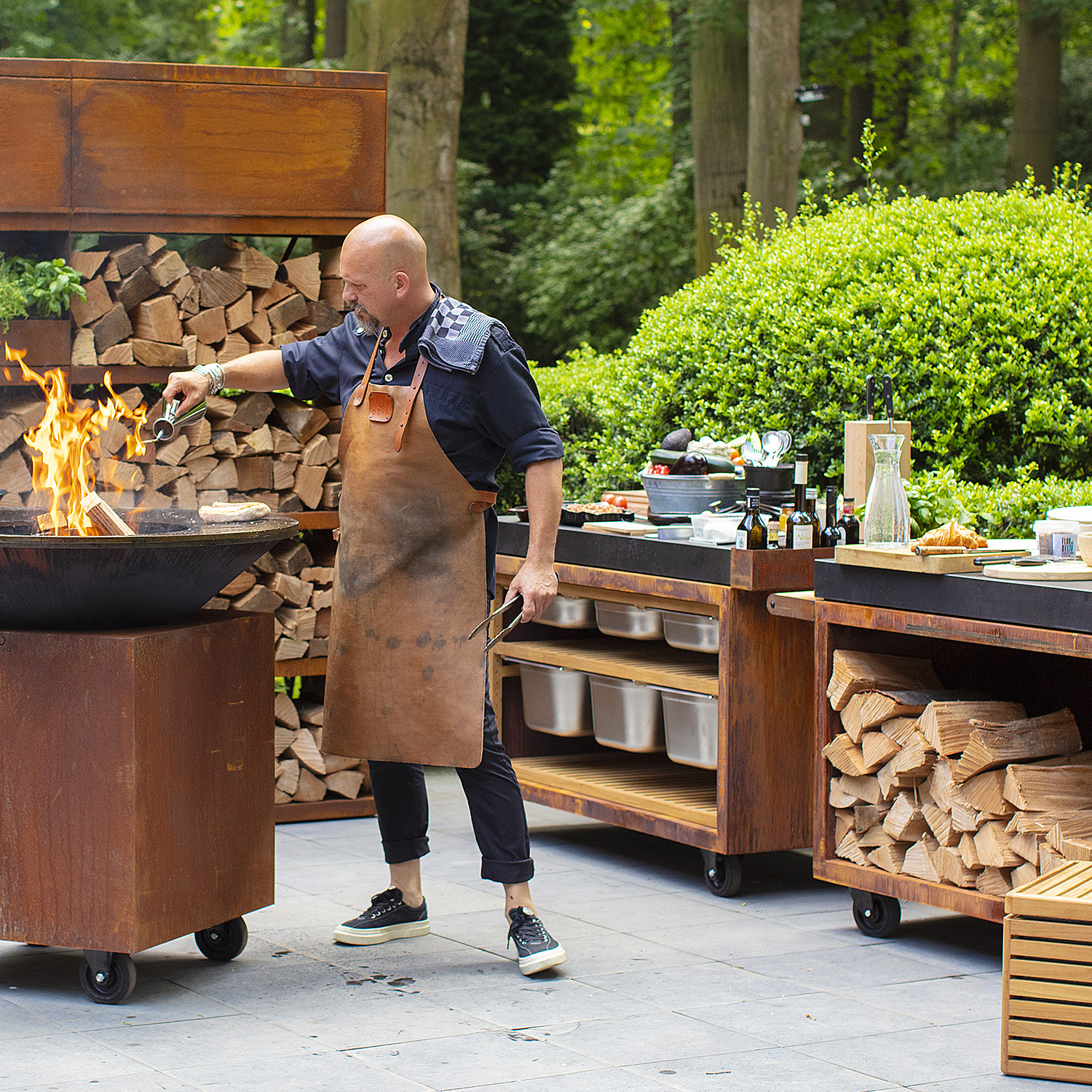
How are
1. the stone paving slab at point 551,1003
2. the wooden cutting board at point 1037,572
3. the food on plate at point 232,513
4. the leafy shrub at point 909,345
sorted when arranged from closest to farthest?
the stone paving slab at point 551,1003
the wooden cutting board at point 1037,572
the food on plate at point 232,513
the leafy shrub at point 909,345

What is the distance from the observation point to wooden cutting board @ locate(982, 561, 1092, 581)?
361 cm

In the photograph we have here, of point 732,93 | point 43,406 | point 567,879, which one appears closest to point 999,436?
point 567,879

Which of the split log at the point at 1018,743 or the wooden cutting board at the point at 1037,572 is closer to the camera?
the wooden cutting board at the point at 1037,572

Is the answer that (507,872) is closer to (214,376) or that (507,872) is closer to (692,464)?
(214,376)

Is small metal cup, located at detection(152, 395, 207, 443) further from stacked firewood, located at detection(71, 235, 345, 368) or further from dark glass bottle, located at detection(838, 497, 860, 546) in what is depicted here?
dark glass bottle, located at detection(838, 497, 860, 546)

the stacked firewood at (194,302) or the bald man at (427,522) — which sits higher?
the stacked firewood at (194,302)

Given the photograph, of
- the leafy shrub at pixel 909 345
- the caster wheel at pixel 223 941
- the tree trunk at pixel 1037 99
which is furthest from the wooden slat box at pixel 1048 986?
the tree trunk at pixel 1037 99

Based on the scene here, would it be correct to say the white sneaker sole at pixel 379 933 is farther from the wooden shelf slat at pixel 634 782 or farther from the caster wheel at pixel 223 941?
the wooden shelf slat at pixel 634 782

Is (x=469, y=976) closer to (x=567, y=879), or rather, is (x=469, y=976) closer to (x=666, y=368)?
(x=567, y=879)

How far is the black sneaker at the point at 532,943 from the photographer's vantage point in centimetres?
370

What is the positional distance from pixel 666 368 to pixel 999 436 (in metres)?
1.37

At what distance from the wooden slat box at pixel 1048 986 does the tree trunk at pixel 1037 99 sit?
1125 centimetres

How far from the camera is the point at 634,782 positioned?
16.3 ft

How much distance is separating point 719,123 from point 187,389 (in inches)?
337
